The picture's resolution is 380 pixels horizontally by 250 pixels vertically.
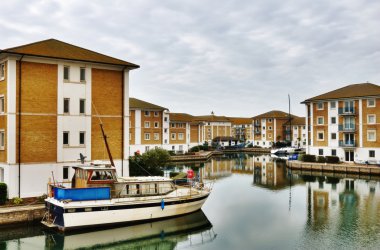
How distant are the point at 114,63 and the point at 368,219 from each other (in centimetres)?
2086

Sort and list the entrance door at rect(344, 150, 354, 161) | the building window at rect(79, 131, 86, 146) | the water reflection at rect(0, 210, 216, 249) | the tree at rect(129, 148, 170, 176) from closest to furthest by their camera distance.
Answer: the water reflection at rect(0, 210, 216, 249)
the building window at rect(79, 131, 86, 146)
the tree at rect(129, 148, 170, 176)
the entrance door at rect(344, 150, 354, 161)

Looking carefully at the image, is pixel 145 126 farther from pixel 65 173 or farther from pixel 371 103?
pixel 65 173

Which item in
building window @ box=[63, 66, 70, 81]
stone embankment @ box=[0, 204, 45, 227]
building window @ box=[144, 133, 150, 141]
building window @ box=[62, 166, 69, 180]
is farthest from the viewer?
building window @ box=[144, 133, 150, 141]

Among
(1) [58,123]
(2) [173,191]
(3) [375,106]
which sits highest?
(3) [375,106]

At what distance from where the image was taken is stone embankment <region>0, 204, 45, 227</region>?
19.7 metres

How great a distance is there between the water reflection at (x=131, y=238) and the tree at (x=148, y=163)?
10.7 m

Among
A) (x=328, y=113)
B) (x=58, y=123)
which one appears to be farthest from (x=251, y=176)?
(x=58, y=123)

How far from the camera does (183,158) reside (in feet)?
223

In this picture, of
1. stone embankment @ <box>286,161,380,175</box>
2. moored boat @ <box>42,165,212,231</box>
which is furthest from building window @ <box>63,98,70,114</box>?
stone embankment @ <box>286,161,380,175</box>

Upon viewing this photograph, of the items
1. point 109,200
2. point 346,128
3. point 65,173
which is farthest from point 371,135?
point 65,173

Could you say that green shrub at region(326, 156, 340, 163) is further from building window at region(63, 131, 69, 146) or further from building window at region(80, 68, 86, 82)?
building window at region(63, 131, 69, 146)

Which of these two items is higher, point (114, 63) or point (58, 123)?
point (114, 63)

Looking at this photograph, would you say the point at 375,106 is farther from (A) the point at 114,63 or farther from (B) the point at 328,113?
(A) the point at 114,63

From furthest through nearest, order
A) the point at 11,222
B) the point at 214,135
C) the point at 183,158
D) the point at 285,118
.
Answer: the point at 214,135 → the point at 285,118 → the point at 183,158 → the point at 11,222
